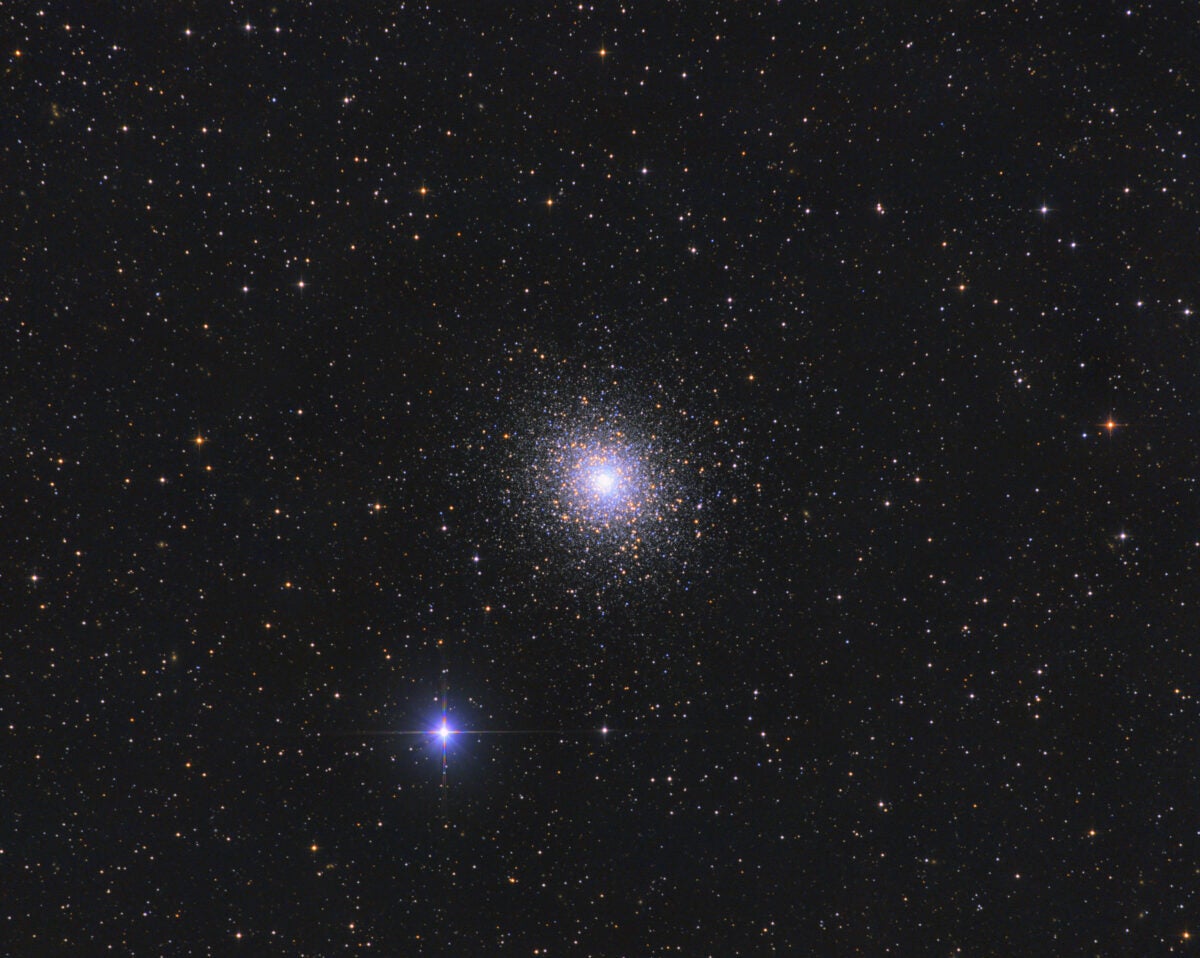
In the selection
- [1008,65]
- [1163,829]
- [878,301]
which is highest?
[1008,65]

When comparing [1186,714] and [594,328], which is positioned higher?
[594,328]

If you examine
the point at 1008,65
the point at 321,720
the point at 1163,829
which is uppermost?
the point at 1008,65

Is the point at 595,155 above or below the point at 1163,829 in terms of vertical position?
above

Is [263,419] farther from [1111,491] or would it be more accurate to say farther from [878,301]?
[1111,491]

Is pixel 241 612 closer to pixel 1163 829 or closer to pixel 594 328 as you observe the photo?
pixel 594 328

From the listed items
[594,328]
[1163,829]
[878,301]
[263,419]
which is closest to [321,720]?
[263,419]

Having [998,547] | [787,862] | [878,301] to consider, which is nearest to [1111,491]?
[998,547]

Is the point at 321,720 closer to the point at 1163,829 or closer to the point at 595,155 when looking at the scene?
the point at 595,155

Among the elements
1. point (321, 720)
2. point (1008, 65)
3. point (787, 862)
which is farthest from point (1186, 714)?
point (321, 720)
